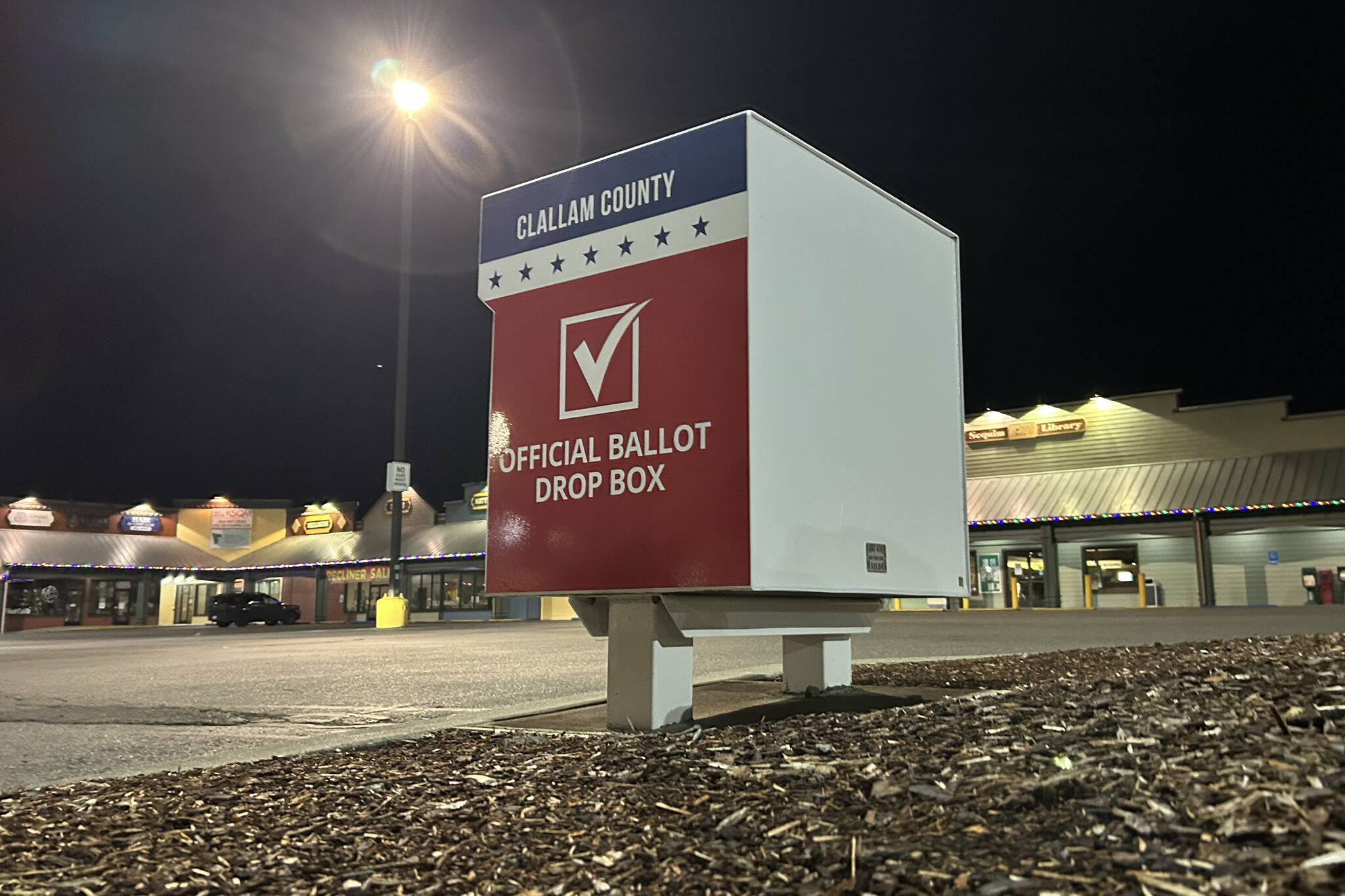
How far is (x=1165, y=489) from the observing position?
30266 millimetres

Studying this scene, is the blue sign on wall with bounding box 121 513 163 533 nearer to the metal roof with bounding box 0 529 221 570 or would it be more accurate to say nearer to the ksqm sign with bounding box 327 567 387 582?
the metal roof with bounding box 0 529 221 570

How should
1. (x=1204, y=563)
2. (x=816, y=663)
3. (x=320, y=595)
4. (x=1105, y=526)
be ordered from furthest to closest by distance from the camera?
(x=320, y=595), (x=1105, y=526), (x=1204, y=563), (x=816, y=663)

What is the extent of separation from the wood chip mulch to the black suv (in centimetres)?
3797

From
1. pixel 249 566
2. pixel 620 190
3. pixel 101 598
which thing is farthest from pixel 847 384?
pixel 249 566

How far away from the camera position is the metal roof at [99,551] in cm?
4578

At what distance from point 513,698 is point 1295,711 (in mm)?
4819

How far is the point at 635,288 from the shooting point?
3.74 meters

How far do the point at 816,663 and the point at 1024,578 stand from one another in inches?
1207

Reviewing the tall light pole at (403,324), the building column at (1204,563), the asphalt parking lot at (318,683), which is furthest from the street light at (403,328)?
the building column at (1204,563)

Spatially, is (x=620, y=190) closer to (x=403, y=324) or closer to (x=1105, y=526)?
(x=403, y=324)

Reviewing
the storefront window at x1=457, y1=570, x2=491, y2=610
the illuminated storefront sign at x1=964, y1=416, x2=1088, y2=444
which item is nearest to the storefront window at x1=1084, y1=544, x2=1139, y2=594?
the illuminated storefront sign at x1=964, y1=416, x2=1088, y2=444

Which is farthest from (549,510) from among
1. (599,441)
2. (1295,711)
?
(1295,711)

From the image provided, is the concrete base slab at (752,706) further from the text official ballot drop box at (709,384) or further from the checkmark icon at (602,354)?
the checkmark icon at (602,354)

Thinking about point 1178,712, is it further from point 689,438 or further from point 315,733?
point 315,733
